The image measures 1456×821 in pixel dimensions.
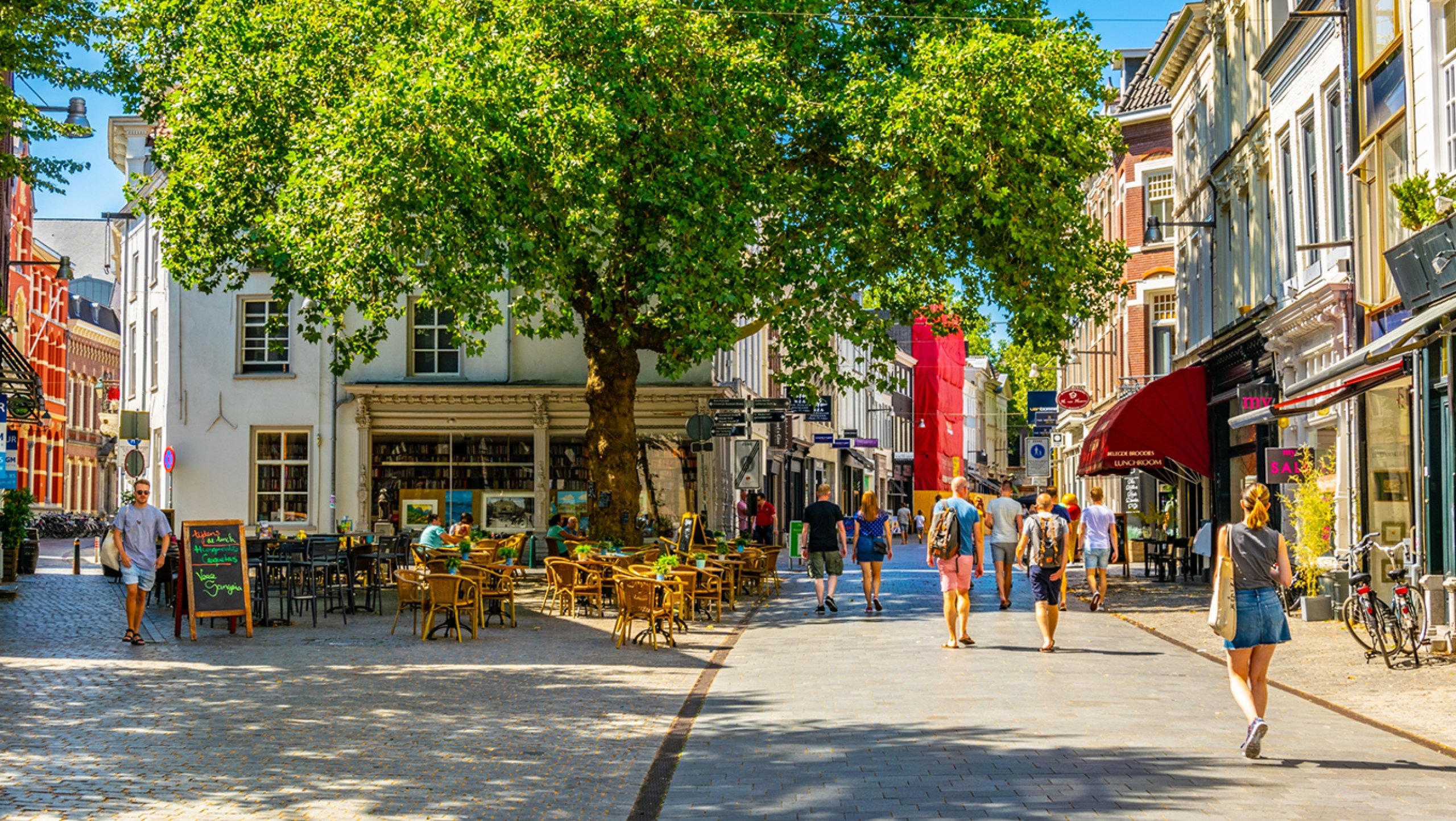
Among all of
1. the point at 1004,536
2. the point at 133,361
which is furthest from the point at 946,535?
the point at 133,361

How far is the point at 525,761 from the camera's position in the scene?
923 centimetres

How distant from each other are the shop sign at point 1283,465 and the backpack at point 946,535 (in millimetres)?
6270

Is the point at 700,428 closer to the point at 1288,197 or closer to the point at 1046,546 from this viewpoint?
the point at 1288,197

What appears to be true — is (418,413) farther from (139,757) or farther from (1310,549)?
(139,757)

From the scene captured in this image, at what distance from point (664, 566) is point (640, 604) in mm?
1973

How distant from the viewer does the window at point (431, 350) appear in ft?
114

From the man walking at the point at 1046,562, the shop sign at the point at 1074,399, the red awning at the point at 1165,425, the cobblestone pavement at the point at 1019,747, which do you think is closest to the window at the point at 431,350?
the red awning at the point at 1165,425

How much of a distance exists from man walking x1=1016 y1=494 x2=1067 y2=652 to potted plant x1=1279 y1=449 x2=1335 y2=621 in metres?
4.11

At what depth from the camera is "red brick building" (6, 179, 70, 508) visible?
72250 millimetres

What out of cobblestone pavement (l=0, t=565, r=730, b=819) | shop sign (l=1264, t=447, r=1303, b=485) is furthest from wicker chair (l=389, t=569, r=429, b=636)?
shop sign (l=1264, t=447, r=1303, b=485)

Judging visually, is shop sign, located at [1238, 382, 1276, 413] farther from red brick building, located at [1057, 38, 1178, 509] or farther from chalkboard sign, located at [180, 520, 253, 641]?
chalkboard sign, located at [180, 520, 253, 641]

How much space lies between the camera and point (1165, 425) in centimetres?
2797

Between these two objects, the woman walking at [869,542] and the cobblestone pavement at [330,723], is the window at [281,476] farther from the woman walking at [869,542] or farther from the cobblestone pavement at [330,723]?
the woman walking at [869,542]

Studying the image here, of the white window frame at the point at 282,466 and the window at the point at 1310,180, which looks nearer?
the window at the point at 1310,180
